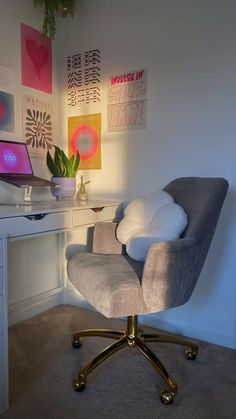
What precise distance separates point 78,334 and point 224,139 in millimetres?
1352

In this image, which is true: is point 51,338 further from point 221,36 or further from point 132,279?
point 221,36

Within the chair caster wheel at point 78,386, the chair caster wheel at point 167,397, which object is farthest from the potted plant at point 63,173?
the chair caster wheel at point 167,397

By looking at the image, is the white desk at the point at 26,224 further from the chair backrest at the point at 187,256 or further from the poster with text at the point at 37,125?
the poster with text at the point at 37,125

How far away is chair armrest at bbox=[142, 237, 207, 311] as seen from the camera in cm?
128

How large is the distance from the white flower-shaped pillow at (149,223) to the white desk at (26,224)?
217 millimetres

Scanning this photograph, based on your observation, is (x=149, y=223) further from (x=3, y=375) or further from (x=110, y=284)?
(x=3, y=375)

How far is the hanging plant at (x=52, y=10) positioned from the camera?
2166 millimetres

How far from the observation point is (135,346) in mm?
1536

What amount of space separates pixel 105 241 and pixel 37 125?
101 centimetres

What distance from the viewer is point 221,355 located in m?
1.74

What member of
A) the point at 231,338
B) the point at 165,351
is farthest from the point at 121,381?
the point at 231,338

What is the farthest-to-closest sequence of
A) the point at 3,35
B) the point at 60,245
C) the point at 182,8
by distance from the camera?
the point at 60,245, the point at 3,35, the point at 182,8

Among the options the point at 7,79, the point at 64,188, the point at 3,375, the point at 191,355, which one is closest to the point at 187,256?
the point at 191,355

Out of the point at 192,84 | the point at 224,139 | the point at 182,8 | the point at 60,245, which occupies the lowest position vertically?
the point at 60,245
